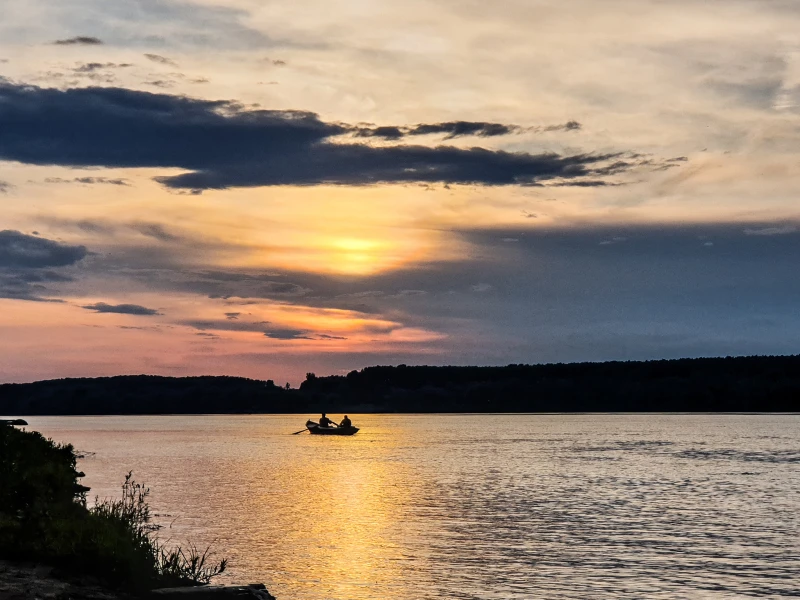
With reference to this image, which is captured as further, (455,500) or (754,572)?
(455,500)

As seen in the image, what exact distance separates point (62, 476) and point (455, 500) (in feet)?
92.7

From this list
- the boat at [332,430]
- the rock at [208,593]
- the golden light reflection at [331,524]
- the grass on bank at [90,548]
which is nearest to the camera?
the rock at [208,593]

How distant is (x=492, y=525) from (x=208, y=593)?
3192 centimetres

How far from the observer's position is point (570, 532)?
158 feet

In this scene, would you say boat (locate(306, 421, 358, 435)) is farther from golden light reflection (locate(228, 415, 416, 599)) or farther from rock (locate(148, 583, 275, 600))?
rock (locate(148, 583, 275, 600))

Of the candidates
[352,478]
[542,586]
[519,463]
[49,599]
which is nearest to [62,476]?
[542,586]

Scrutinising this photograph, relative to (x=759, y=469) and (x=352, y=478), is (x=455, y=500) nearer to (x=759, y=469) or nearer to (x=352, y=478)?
(x=352, y=478)

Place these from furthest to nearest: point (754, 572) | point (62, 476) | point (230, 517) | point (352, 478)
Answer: point (352, 478)
point (230, 517)
point (62, 476)
point (754, 572)

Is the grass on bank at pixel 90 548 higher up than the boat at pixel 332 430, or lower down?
higher up

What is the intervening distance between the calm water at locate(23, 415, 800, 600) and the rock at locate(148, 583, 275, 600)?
35.3 ft

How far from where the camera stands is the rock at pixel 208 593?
20.7 metres

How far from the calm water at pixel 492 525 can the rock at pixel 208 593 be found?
10.8m

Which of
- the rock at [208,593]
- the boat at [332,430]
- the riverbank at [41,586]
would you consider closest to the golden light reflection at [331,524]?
the rock at [208,593]

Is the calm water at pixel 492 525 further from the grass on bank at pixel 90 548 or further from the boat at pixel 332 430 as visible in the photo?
the boat at pixel 332 430
